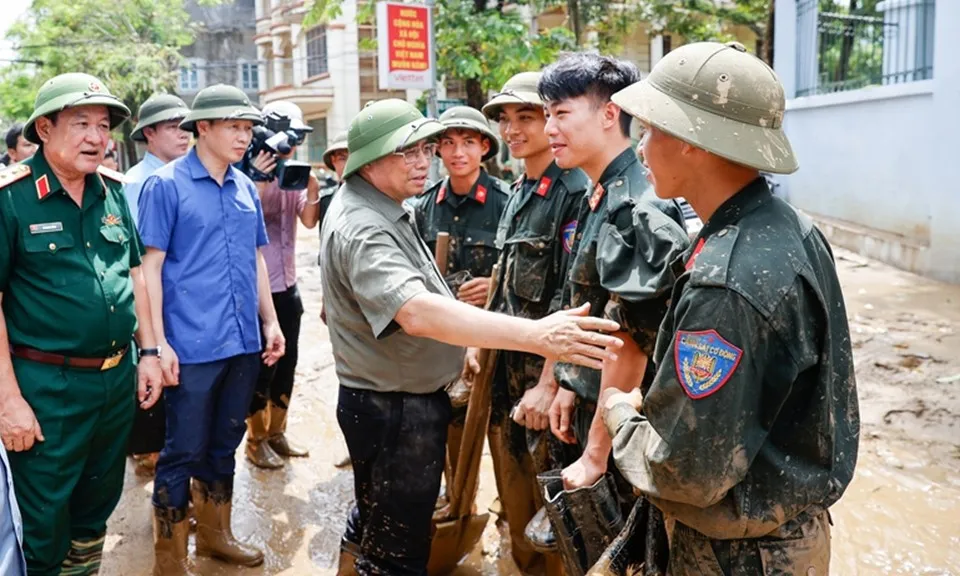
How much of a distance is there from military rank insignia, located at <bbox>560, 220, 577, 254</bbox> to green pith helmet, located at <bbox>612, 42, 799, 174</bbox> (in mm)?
1331

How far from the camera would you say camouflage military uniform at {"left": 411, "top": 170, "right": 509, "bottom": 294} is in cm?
419

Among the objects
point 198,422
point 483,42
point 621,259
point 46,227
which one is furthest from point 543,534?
point 483,42

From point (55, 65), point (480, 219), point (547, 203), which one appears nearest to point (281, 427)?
point (480, 219)

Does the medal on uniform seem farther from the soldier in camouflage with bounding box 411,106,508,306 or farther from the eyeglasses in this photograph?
the soldier in camouflage with bounding box 411,106,508,306

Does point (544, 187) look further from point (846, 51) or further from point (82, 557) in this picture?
point (846, 51)

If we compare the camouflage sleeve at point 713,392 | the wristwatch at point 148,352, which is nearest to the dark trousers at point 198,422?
the wristwatch at point 148,352

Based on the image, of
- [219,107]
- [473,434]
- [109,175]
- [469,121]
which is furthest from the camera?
[469,121]

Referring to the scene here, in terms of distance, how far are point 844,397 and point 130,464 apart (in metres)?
4.49

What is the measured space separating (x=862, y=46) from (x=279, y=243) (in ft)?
31.2

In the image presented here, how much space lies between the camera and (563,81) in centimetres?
271

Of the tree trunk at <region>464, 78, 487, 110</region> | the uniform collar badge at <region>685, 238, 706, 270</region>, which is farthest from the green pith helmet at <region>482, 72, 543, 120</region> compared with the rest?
the tree trunk at <region>464, 78, 487, 110</region>

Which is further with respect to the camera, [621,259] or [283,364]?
[283,364]

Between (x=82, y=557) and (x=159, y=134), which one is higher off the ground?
(x=159, y=134)

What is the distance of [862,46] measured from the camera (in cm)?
1105
